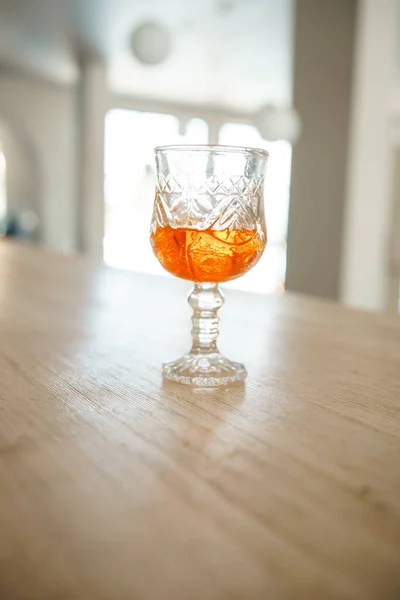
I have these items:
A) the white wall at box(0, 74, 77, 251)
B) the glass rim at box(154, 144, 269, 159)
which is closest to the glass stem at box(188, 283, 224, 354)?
the glass rim at box(154, 144, 269, 159)

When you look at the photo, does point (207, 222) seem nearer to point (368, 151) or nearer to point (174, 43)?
point (368, 151)

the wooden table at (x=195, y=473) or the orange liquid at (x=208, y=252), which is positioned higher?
the orange liquid at (x=208, y=252)

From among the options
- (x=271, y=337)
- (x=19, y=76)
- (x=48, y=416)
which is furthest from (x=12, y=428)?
(x=19, y=76)

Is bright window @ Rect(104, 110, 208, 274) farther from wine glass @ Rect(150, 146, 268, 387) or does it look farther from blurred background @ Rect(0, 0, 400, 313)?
wine glass @ Rect(150, 146, 268, 387)

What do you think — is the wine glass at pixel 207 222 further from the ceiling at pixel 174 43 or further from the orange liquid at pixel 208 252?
the ceiling at pixel 174 43

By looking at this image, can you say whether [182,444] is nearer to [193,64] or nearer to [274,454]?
[274,454]

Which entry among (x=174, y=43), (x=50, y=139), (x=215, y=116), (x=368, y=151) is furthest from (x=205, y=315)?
(x=215, y=116)

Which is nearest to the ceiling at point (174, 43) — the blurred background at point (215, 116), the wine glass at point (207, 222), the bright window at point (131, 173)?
the blurred background at point (215, 116)
